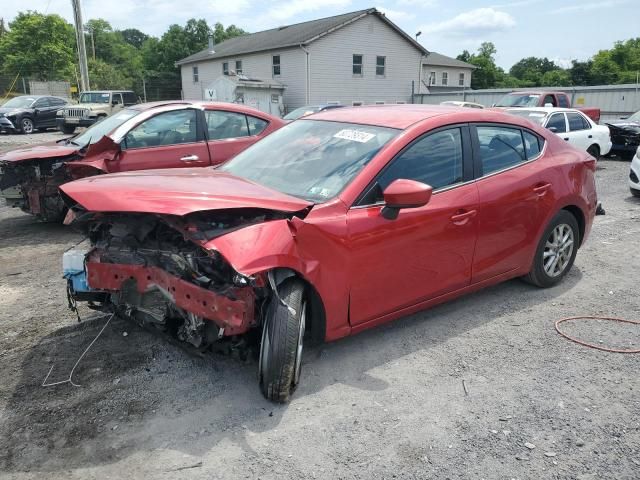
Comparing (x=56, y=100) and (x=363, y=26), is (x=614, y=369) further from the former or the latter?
(x=363, y=26)

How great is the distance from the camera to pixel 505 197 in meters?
4.11

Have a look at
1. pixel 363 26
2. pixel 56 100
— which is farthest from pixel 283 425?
pixel 363 26

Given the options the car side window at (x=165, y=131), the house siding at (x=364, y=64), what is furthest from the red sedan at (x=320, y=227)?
the house siding at (x=364, y=64)

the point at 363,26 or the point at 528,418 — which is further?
the point at 363,26

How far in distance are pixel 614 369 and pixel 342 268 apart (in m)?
2.04

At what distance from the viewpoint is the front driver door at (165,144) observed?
6.46m

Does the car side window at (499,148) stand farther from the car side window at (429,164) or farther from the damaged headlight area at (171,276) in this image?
the damaged headlight area at (171,276)

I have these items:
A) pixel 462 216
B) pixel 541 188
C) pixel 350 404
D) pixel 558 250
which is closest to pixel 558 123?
pixel 558 250

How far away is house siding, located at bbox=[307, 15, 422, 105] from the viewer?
102 ft

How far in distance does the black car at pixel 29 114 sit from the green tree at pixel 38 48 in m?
26.9

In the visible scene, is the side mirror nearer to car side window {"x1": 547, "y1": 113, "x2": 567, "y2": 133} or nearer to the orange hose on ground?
the orange hose on ground

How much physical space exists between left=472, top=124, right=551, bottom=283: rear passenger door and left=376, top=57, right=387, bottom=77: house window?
30.5 m

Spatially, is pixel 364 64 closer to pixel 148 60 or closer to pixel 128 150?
pixel 128 150

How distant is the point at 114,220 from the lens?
3.22m
